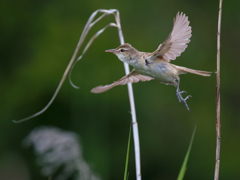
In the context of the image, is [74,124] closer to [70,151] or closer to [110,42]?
[110,42]

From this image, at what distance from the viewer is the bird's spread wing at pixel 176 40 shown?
6.96 feet

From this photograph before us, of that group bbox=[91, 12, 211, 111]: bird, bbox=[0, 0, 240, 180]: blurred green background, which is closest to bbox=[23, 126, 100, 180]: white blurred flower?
bbox=[91, 12, 211, 111]: bird

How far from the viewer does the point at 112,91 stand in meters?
6.86

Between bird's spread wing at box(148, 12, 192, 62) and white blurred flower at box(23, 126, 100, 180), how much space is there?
2.84 feet

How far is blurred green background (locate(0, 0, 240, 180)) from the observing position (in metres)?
6.71

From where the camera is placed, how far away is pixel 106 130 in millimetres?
6688

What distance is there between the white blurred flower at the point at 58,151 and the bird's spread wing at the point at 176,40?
866 millimetres

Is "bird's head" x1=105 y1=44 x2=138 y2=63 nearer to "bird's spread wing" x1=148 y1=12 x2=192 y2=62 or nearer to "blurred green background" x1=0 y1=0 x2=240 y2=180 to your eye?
"bird's spread wing" x1=148 y1=12 x2=192 y2=62

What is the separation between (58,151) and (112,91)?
3.87 m

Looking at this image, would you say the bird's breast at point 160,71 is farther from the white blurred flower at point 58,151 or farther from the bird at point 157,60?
the white blurred flower at point 58,151

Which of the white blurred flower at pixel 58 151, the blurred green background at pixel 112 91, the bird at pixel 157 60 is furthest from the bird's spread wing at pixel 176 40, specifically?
the blurred green background at pixel 112 91

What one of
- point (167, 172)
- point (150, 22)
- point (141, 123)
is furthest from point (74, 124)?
point (150, 22)

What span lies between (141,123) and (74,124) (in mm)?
1093

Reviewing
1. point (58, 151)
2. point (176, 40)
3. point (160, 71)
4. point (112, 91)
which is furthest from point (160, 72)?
point (112, 91)
